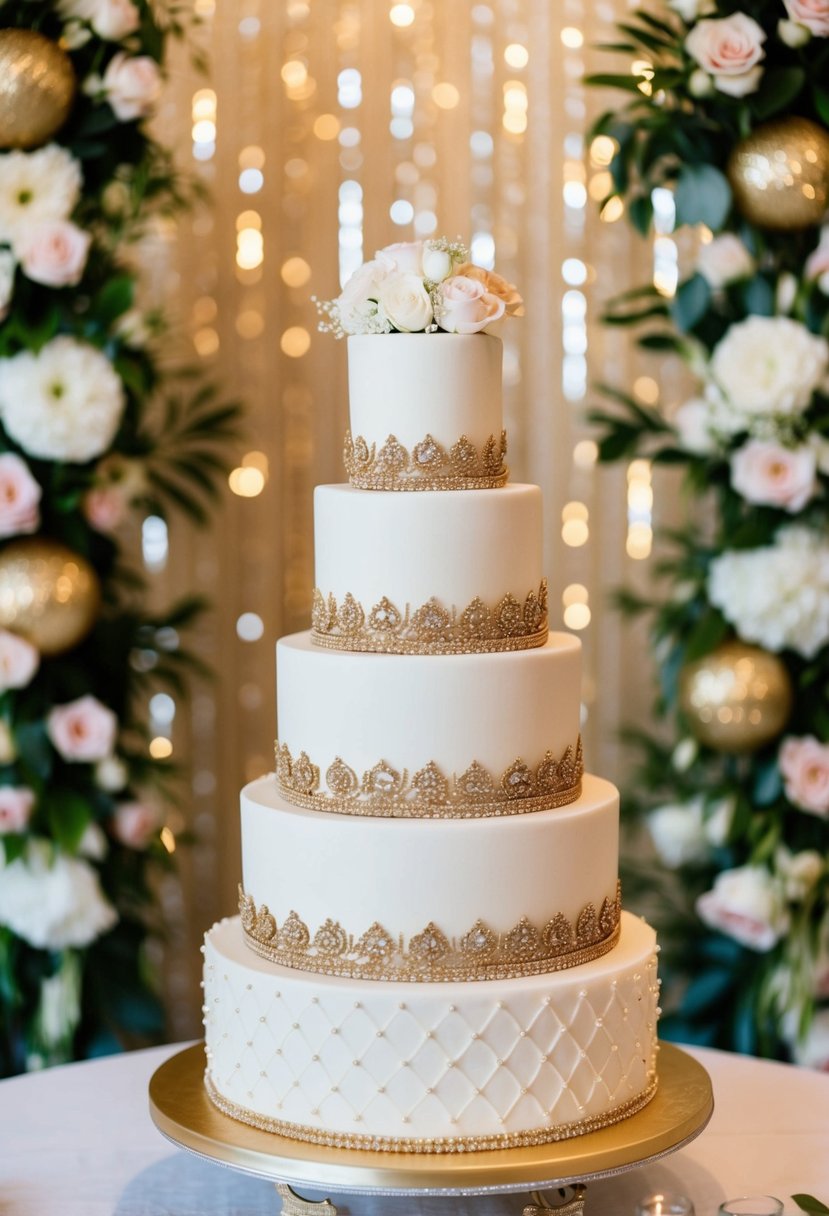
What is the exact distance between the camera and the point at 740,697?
3834 millimetres

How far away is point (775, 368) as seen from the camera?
373 centimetres

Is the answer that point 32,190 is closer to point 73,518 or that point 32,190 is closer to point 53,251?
point 53,251

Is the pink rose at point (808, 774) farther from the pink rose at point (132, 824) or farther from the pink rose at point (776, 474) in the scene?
the pink rose at point (132, 824)

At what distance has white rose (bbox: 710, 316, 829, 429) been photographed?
3.71 meters

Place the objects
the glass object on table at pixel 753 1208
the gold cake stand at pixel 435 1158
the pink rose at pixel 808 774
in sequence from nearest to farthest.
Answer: the glass object on table at pixel 753 1208 → the gold cake stand at pixel 435 1158 → the pink rose at pixel 808 774

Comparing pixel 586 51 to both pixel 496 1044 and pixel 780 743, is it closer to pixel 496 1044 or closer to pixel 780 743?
pixel 780 743

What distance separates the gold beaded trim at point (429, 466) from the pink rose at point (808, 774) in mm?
1564

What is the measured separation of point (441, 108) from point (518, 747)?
3004mm

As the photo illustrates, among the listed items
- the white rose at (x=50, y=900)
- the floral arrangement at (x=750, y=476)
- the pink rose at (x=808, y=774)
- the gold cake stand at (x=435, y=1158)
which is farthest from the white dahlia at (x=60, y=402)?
the pink rose at (x=808, y=774)

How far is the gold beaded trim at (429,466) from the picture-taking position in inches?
101

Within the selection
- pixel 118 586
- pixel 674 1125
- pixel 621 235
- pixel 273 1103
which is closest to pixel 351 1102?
pixel 273 1103

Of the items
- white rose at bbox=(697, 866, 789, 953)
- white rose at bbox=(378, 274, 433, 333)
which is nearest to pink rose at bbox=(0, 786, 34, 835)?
white rose at bbox=(697, 866, 789, 953)

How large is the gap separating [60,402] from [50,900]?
1210 millimetres

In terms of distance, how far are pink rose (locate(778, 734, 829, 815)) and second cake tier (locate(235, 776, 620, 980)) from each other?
141 cm
